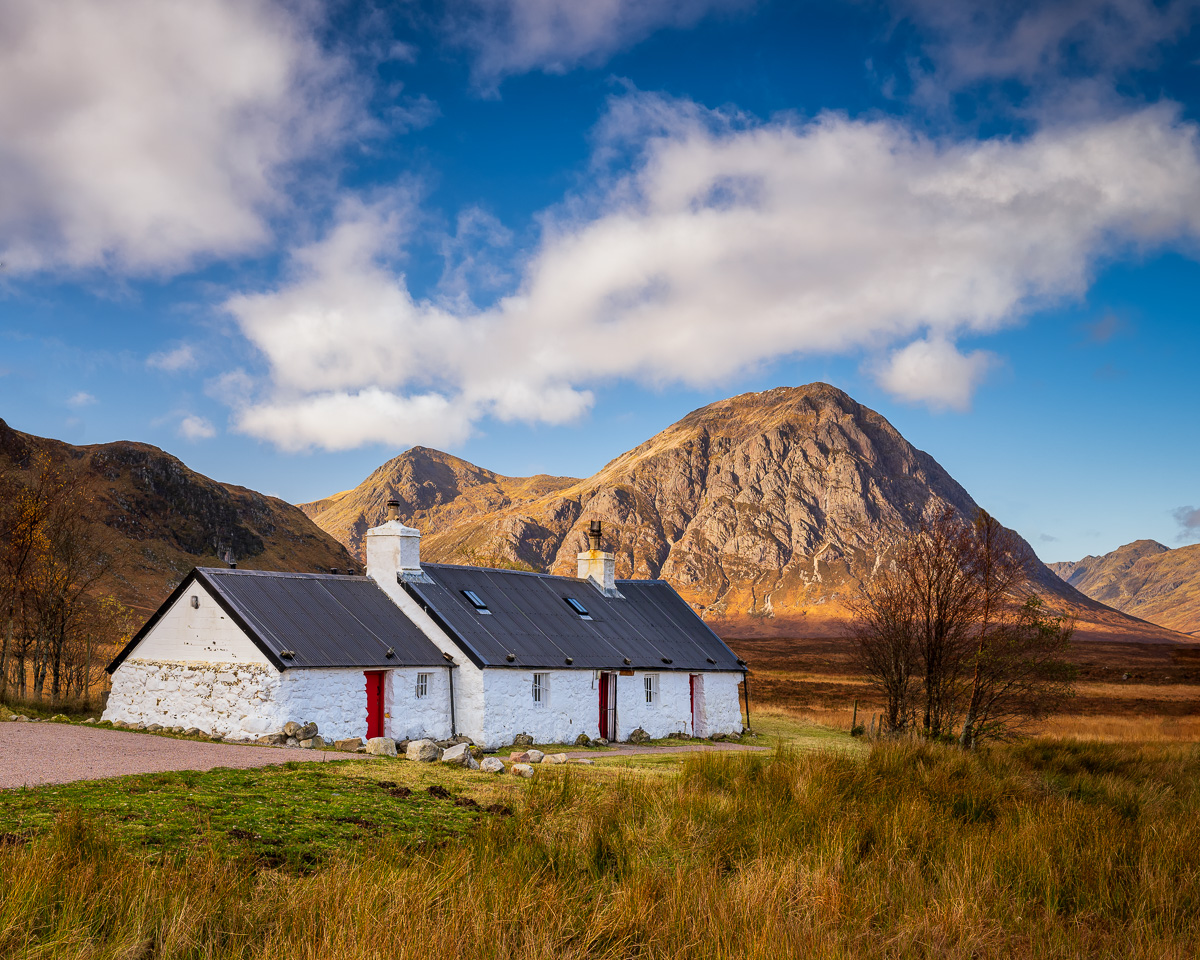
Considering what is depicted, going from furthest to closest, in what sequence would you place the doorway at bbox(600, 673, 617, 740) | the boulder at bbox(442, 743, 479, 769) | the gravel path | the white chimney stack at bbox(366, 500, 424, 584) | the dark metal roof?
the doorway at bbox(600, 673, 617, 740) < the white chimney stack at bbox(366, 500, 424, 584) < the dark metal roof < the boulder at bbox(442, 743, 479, 769) < the gravel path

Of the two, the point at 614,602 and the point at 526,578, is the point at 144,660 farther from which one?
the point at 614,602

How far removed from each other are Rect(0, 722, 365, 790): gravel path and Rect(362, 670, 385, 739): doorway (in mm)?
3661

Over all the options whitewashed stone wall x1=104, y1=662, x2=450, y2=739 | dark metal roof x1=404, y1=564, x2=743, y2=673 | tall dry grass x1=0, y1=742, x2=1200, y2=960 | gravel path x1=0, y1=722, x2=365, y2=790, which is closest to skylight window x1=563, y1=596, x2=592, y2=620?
dark metal roof x1=404, y1=564, x2=743, y2=673

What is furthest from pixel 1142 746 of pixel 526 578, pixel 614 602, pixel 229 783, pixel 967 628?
pixel 229 783

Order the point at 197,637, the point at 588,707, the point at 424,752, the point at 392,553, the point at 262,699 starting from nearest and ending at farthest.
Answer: the point at 424,752
the point at 262,699
the point at 197,637
the point at 392,553
the point at 588,707

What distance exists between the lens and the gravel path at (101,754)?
1492 cm

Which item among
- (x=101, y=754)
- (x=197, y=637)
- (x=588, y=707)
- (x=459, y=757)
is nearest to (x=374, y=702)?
(x=197, y=637)

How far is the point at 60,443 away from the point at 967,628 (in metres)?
115

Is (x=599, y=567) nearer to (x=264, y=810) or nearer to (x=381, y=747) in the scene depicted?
(x=381, y=747)

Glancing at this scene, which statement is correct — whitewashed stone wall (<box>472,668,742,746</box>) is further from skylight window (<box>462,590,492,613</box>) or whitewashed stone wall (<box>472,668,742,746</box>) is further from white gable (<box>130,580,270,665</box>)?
white gable (<box>130,580,270,665</box>)

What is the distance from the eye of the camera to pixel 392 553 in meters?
29.1

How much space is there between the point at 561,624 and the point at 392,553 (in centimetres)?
662

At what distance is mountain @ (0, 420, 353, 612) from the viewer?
310 feet

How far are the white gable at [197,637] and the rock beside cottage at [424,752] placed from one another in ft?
17.3
